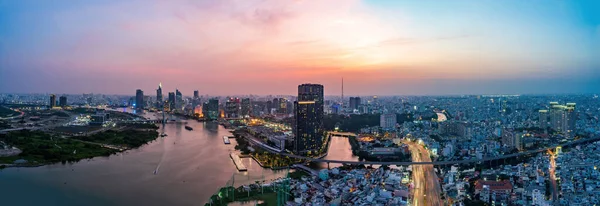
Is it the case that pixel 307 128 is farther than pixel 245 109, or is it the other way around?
pixel 245 109

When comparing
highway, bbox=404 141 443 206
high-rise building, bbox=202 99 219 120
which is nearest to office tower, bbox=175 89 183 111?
high-rise building, bbox=202 99 219 120

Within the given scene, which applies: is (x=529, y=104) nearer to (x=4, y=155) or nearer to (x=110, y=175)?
(x=110, y=175)

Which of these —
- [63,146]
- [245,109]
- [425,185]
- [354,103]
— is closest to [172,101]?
[245,109]

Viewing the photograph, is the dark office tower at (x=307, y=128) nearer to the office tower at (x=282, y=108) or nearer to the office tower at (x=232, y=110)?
the office tower at (x=232, y=110)

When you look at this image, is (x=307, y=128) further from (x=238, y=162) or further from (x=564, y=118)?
(x=564, y=118)

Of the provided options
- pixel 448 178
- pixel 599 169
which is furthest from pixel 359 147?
pixel 599 169

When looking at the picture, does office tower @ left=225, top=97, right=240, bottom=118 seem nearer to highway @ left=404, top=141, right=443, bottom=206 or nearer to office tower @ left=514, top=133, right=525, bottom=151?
highway @ left=404, top=141, right=443, bottom=206
